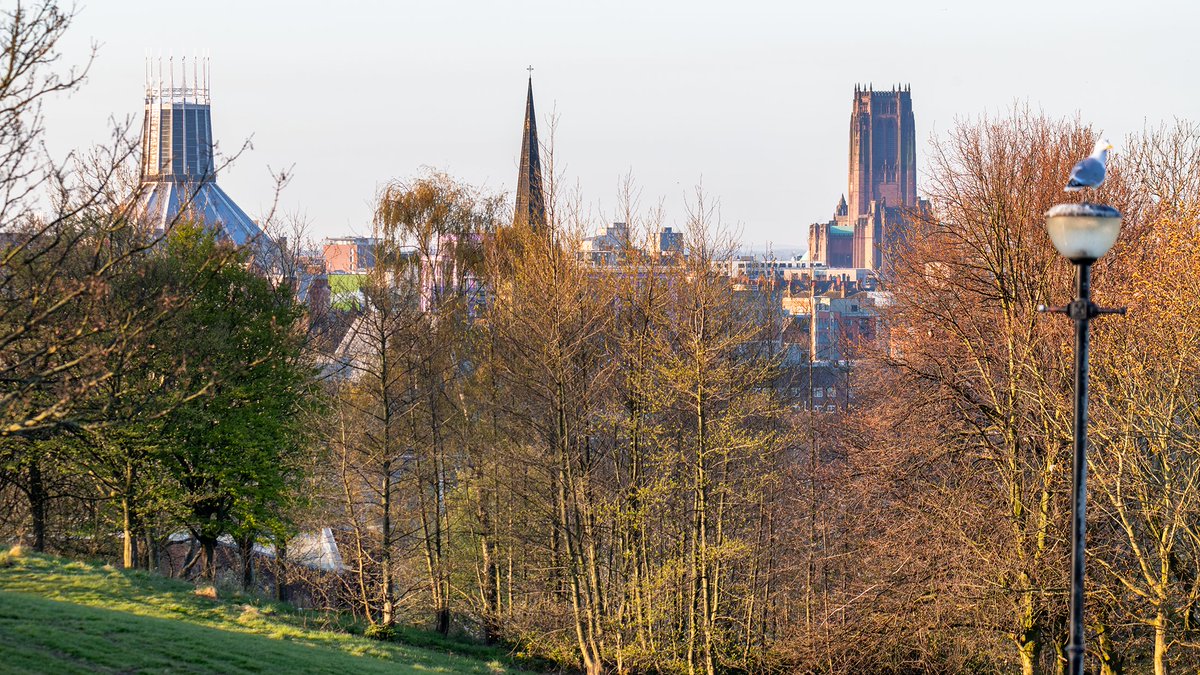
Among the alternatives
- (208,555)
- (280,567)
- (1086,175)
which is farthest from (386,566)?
(1086,175)

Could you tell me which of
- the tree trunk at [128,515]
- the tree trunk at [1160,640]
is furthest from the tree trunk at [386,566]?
the tree trunk at [1160,640]

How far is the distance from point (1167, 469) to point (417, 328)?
58.9 ft

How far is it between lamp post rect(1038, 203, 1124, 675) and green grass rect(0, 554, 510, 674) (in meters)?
9.41

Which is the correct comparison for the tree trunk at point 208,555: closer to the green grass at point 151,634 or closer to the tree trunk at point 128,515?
the tree trunk at point 128,515

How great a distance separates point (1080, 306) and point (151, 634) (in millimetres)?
12039

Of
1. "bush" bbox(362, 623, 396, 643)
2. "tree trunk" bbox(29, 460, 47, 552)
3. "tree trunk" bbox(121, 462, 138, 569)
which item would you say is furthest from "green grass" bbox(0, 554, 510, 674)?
"tree trunk" bbox(29, 460, 47, 552)

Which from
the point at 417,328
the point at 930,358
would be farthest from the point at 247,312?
the point at 930,358

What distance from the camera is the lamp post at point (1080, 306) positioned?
7.61 m

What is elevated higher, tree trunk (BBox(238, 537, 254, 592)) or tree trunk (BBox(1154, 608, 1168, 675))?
tree trunk (BBox(1154, 608, 1168, 675))

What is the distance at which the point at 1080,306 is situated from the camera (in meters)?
7.75

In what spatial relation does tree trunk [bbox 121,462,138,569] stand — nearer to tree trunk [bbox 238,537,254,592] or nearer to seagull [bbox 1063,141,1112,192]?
tree trunk [bbox 238,537,254,592]

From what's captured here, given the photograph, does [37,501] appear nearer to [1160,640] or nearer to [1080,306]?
[1160,640]

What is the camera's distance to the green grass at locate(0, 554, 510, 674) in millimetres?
12914

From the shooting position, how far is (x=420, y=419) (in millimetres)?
31844
